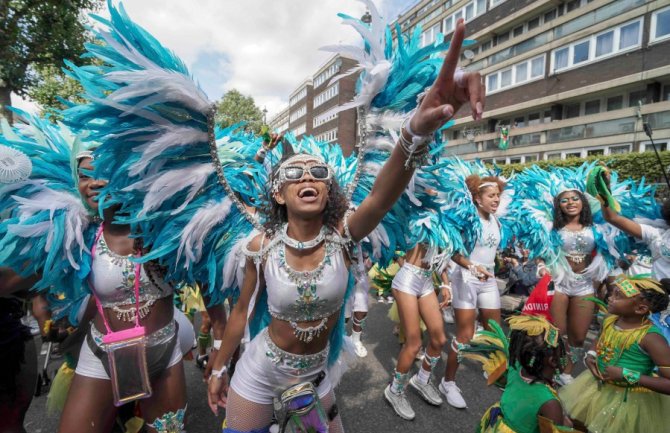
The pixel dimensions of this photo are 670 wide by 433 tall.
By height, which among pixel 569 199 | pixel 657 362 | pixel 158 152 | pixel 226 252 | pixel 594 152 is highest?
pixel 594 152

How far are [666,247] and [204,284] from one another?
14.3 ft

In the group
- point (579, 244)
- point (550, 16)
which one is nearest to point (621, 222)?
point (579, 244)

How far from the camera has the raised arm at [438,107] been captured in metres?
1.15

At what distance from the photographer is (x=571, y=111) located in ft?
66.1

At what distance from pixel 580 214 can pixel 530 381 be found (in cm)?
289

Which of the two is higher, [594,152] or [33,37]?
[33,37]

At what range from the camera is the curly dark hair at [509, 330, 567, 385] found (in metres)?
1.94

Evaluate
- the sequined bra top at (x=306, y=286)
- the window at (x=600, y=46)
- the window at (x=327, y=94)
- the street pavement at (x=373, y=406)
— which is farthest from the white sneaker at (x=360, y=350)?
the window at (x=327, y=94)

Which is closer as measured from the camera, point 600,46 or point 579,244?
point 579,244

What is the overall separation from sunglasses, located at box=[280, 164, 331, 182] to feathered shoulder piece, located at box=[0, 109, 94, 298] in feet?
4.17

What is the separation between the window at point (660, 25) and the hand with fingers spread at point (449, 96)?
21209 millimetres

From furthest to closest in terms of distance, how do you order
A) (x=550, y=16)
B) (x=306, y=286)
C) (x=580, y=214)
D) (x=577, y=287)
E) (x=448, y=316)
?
(x=550, y=16)
(x=448, y=316)
(x=580, y=214)
(x=577, y=287)
(x=306, y=286)

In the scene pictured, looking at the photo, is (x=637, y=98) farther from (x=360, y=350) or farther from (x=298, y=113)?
Result: (x=298, y=113)

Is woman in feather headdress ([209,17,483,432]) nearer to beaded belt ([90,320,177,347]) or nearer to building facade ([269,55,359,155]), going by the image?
beaded belt ([90,320,177,347])
